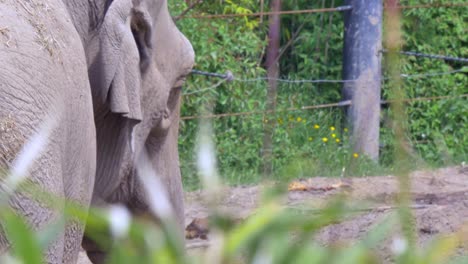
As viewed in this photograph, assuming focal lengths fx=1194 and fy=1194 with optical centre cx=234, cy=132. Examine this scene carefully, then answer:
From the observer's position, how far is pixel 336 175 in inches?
281

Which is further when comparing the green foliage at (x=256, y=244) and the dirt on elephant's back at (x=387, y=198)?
the dirt on elephant's back at (x=387, y=198)

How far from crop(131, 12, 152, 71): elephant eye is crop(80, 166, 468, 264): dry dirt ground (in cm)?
145

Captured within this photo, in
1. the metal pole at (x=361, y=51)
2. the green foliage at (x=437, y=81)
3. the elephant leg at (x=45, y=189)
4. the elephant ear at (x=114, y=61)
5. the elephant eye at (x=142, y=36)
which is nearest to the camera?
the elephant leg at (x=45, y=189)

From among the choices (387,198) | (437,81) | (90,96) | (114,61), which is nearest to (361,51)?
(437,81)

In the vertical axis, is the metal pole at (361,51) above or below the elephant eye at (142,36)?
below

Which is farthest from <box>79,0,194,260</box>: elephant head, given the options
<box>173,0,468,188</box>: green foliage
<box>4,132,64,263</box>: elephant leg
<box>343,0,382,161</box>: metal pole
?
<box>343,0,382,161</box>: metal pole

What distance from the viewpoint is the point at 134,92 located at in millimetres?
3234

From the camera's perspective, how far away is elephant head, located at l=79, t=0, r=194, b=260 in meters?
3.12

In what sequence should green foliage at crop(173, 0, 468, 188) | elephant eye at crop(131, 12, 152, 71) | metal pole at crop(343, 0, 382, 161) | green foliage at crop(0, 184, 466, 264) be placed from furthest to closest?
metal pole at crop(343, 0, 382, 161) < green foliage at crop(173, 0, 468, 188) < elephant eye at crop(131, 12, 152, 71) < green foliage at crop(0, 184, 466, 264)

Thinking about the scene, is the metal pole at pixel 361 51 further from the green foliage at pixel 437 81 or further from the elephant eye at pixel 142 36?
the elephant eye at pixel 142 36

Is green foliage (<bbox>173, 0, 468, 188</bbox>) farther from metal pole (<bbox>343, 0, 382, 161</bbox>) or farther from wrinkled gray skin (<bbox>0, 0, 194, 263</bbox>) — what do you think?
wrinkled gray skin (<bbox>0, 0, 194, 263</bbox>)

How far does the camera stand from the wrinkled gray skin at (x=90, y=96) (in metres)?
2.36

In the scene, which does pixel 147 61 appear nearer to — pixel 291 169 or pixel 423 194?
pixel 291 169

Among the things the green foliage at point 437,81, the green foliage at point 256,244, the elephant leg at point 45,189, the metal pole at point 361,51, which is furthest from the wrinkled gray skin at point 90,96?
the green foliage at point 437,81
